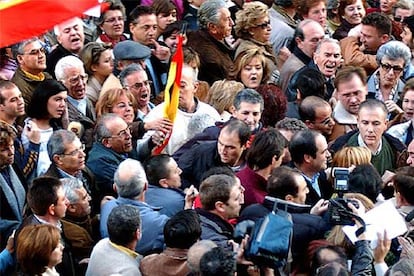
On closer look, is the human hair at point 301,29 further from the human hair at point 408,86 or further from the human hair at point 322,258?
the human hair at point 322,258

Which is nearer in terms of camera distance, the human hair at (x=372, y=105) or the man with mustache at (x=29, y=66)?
Answer: the human hair at (x=372, y=105)

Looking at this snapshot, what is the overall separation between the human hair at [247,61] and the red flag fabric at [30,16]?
2.88 meters

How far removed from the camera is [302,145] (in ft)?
26.8

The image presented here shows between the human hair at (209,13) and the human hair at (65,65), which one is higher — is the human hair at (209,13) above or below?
below

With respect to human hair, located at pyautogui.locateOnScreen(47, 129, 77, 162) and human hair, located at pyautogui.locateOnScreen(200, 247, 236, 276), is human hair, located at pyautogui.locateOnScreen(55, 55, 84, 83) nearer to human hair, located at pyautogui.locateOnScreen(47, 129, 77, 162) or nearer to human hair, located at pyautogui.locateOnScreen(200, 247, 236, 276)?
human hair, located at pyautogui.locateOnScreen(47, 129, 77, 162)

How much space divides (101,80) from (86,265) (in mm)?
2838

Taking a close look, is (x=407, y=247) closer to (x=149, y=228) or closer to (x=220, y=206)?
(x=220, y=206)

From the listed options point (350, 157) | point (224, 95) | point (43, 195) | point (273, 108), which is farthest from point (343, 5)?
point (43, 195)

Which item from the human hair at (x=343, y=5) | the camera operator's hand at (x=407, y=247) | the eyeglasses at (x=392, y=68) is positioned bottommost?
the human hair at (x=343, y=5)

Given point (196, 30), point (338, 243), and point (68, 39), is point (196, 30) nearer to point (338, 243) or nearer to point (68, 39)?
point (68, 39)

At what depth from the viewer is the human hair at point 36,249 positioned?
669 centimetres

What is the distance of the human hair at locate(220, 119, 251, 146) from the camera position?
325 inches

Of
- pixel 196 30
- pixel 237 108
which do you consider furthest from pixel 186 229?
pixel 196 30

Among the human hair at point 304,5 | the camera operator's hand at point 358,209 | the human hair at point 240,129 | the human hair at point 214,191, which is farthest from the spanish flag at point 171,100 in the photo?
the human hair at point 304,5
